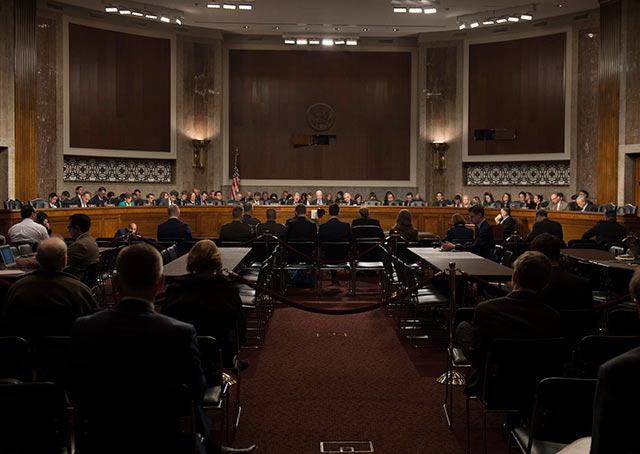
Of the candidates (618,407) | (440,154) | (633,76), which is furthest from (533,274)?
(440,154)

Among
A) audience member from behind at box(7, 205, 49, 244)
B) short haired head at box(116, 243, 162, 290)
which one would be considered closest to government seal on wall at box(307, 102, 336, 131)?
audience member from behind at box(7, 205, 49, 244)

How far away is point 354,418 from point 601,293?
13.2 feet

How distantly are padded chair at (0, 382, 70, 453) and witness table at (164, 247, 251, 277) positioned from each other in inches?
119

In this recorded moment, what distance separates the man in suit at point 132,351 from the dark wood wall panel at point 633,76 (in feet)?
46.9

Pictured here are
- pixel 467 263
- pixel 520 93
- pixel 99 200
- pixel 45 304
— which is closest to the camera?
pixel 45 304

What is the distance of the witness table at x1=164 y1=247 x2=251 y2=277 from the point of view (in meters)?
5.65

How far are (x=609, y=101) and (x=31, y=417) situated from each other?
15251mm

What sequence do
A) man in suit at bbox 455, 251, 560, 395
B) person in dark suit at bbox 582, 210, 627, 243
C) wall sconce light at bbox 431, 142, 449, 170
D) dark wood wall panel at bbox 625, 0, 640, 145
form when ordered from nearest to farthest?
man in suit at bbox 455, 251, 560, 395, person in dark suit at bbox 582, 210, 627, 243, dark wood wall panel at bbox 625, 0, 640, 145, wall sconce light at bbox 431, 142, 449, 170

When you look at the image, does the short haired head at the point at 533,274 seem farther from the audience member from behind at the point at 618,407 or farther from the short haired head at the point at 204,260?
the short haired head at the point at 204,260

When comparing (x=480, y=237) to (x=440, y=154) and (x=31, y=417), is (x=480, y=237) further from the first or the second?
(x=440, y=154)

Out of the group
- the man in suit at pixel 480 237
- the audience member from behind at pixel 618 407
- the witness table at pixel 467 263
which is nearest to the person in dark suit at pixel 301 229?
the witness table at pixel 467 263

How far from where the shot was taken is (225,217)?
15422 millimetres

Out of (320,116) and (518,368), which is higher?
(320,116)

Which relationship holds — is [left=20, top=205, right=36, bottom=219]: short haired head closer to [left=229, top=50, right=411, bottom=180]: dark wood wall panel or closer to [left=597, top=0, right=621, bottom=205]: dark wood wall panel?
[left=229, top=50, right=411, bottom=180]: dark wood wall panel
